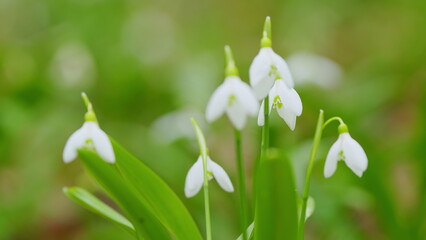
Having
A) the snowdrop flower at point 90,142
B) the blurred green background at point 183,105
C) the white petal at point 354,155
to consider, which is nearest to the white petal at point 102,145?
the snowdrop flower at point 90,142

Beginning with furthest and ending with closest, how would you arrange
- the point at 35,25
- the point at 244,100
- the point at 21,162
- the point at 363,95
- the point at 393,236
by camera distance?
1. the point at 35,25
2. the point at 363,95
3. the point at 21,162
4. the point at 393,236
5. the point at 244,100

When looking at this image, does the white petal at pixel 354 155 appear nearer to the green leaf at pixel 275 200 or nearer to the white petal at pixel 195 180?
the green leaf at pixel 275 200

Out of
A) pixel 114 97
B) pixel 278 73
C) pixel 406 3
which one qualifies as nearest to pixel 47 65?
pixel 114 97

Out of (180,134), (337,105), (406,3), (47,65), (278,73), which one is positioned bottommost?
(406,3)

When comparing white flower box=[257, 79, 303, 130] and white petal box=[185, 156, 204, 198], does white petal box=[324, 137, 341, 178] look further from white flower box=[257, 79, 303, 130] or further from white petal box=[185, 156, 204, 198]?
white petal box=[185, 156, 204, 198]

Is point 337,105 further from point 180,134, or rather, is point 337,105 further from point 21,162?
point 21,162

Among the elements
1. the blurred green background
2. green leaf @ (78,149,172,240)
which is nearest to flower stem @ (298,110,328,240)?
green leaf @ (78,149,172,240)
